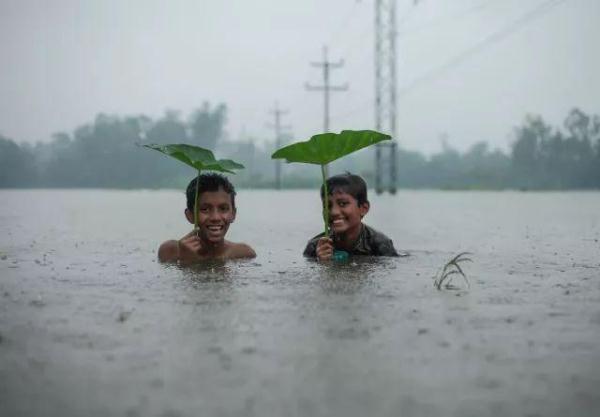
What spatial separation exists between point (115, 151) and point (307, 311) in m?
74.0

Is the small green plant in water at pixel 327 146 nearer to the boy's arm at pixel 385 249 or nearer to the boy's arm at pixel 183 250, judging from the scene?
the boy's arm at pixel 385 249

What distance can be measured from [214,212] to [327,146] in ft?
3.37

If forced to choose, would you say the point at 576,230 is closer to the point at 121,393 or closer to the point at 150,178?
the point at 121,393

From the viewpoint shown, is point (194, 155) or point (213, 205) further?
point (213, 205)

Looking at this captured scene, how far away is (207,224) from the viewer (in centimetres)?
554

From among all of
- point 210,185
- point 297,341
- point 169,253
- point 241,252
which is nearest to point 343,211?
point 241,252

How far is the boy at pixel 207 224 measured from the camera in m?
5.46

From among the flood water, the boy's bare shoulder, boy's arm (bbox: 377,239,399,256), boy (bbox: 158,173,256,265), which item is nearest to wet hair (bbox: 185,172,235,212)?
boy (bbox: 158,173,256,265)

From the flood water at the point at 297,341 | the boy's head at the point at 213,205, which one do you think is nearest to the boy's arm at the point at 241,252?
the boy's head at the point at 213,205

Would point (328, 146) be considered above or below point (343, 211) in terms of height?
above

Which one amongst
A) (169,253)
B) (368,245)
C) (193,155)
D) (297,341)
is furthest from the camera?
(368,245)

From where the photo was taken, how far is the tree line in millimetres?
65188

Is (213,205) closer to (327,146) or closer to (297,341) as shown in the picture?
(327,146)

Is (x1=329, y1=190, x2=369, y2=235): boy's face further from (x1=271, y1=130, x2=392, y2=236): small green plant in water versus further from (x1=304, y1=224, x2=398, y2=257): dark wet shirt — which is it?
(x1=304, y1=224, x2=398, y2=257): dark wet shirt
